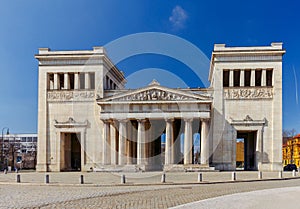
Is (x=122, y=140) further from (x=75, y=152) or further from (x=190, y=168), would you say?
(x=75, y=152)

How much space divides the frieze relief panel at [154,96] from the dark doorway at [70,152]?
11777mm

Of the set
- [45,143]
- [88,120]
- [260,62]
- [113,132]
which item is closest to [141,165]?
[113,132]

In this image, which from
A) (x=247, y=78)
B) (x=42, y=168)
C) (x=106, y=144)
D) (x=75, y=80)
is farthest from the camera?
(x=247, y=78)

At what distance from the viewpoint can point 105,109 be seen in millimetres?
53156

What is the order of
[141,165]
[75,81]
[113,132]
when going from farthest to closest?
[75,81] → [113,132] → [141,165]

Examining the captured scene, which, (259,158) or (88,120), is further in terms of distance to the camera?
(88,120)

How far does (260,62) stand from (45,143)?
37.4 meters

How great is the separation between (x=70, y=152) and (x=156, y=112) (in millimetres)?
19454

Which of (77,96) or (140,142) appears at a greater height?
(77,96)

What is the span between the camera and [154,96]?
52281 mm

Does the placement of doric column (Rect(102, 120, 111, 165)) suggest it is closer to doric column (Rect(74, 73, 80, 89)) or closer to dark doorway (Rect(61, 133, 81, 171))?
dark doorway (Rect(61, 133, 81, 171))

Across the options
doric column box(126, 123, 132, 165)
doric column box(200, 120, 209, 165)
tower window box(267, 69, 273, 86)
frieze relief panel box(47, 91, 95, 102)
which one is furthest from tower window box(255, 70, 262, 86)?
frieze relief panel box(47, 91, 95, 102)

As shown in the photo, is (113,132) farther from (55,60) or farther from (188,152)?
(55,60)

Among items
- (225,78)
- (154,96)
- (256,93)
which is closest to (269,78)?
(256,93)
